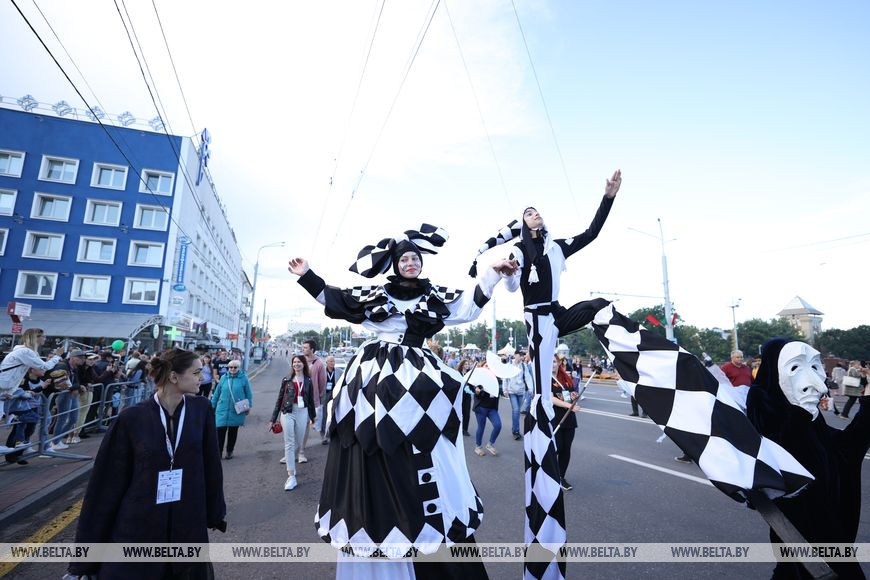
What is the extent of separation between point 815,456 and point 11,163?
39.6 metres

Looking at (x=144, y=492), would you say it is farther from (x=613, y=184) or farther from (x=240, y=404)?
(x=240, y=404)

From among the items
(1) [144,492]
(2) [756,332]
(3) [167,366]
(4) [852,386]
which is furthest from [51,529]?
(2) [756,332]

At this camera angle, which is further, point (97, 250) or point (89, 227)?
point (97, 250)

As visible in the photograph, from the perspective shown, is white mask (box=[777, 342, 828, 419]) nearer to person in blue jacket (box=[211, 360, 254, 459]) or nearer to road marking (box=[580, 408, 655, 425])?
person in blue jacket (box=[211, 360, 254, 459])

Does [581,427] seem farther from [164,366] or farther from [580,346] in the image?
[580,346]

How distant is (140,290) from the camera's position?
91.4 feet

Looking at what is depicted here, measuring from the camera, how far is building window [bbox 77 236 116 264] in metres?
26.9

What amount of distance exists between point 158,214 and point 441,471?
3364cm

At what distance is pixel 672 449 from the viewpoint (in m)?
8.09

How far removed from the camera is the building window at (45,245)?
85.5 feet

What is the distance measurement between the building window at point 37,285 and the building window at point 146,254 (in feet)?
14.6

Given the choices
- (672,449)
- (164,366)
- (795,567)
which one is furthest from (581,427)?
(164,366)

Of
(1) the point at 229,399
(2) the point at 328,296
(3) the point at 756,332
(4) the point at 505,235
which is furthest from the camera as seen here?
(3) the point at 756,332

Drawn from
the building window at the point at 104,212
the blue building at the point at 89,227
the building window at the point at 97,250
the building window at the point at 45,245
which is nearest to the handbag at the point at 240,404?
the blue building at the point at 89,227
